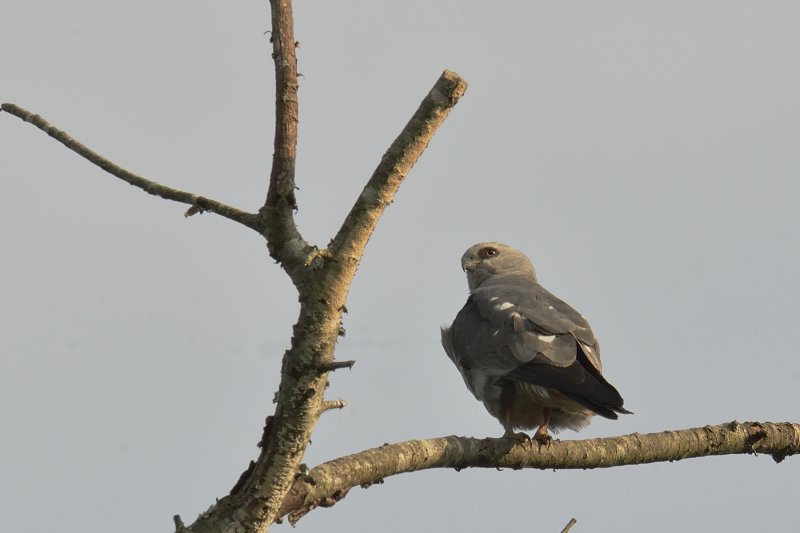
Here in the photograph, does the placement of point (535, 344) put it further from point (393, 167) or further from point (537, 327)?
point (393, 167)

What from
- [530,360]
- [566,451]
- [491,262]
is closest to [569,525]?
[566,451]

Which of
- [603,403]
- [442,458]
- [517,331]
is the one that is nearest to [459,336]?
[517,331]

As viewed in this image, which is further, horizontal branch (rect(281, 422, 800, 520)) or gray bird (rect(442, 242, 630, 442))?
gray bird (rect(442, 242, 630, 442))

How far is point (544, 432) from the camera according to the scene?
6852mm

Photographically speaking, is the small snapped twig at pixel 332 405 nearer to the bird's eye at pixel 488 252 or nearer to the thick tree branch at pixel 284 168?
the thick tree branch at pixel 284 168

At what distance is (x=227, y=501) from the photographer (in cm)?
381

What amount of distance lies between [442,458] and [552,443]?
1.05 m

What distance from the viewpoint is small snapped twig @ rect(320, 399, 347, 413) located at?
3801mm

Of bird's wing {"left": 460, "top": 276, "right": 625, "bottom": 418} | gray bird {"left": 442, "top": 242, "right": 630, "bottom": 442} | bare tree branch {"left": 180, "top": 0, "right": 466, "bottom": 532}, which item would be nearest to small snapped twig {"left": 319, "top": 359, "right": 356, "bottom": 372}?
bare tree branch {"left": 180, "top": 0, "right": 466, "bottom": 532}

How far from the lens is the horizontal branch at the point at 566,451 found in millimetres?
4348

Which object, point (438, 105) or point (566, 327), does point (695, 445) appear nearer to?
point (566, 327)

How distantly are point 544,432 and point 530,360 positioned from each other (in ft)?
1.85

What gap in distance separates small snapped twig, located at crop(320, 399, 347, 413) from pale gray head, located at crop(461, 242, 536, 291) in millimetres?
6840

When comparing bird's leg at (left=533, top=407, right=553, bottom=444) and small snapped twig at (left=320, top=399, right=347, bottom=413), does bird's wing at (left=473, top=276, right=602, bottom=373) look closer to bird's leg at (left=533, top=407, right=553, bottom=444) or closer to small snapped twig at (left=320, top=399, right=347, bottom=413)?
bird's leg at (left=533, top=407, right=553, bottom=444)
